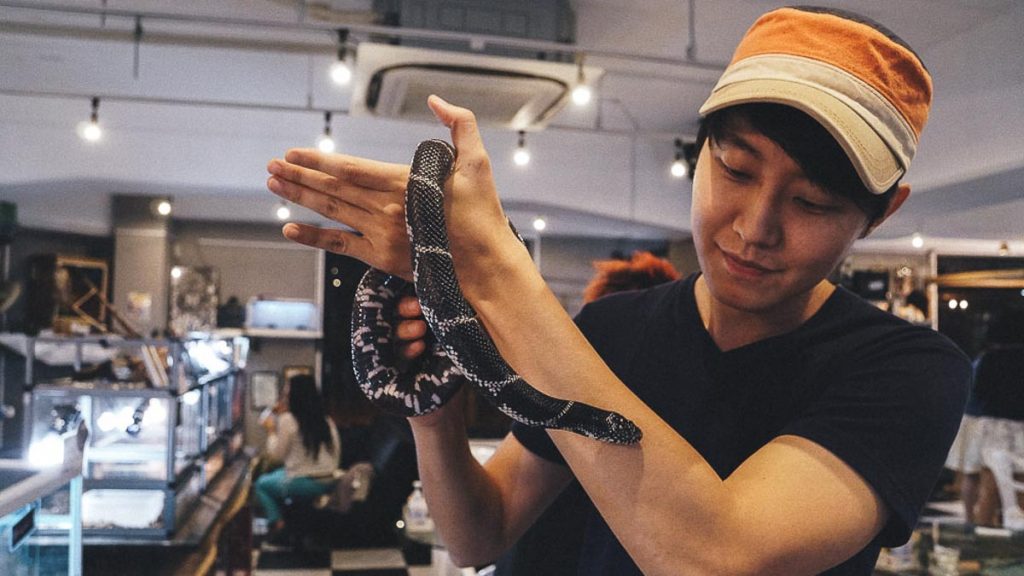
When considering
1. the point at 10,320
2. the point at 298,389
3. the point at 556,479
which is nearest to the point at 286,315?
the point at 10,320

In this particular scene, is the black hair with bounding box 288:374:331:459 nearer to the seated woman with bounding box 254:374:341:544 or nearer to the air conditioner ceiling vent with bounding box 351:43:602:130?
the seated woman with bounding box 254:374:341:544

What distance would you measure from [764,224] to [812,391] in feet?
0.82

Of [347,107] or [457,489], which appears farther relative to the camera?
[347,107]

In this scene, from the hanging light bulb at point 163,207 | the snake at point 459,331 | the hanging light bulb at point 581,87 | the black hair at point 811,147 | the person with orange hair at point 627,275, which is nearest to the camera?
the snake at point 459,331

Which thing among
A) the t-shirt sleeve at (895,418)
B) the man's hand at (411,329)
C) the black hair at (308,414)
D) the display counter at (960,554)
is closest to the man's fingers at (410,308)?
the man's hand at (411,329)

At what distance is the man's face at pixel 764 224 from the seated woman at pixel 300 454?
6226mm

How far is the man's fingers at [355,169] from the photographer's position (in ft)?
2.71

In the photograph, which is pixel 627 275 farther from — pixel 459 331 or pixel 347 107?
pixel 347 107

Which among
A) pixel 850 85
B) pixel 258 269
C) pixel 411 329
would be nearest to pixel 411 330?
pixel 411 329

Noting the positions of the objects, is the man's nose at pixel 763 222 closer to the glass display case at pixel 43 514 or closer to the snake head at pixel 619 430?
the snake head at pixel 619 430

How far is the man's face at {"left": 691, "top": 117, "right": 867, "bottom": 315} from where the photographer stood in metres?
0.88

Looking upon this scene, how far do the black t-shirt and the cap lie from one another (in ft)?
0.74

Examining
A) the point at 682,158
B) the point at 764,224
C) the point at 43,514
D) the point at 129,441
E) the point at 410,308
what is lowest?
the point at 129,441

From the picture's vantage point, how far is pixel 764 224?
88 cm
